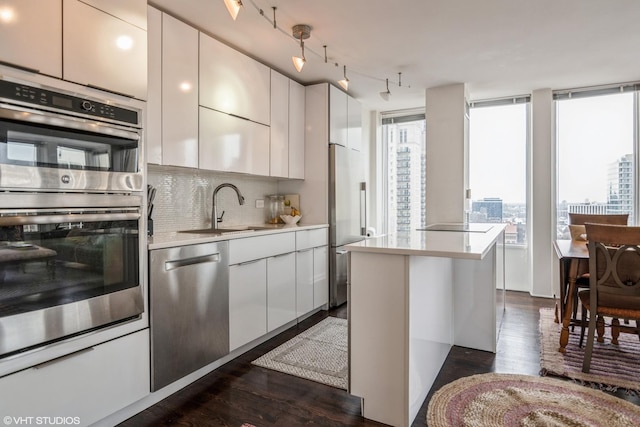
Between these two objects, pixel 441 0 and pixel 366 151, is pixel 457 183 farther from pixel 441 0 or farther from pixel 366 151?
pixel 441 0

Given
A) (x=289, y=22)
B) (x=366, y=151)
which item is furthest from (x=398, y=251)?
(x=366, y=151)

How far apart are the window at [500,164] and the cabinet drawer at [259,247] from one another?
2.86 metres

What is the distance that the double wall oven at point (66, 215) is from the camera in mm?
1475

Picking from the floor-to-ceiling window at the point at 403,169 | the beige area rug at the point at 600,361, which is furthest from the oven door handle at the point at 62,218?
the floor-to-ceiling window at the point at 403,169

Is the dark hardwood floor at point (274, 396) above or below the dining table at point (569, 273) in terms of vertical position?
below

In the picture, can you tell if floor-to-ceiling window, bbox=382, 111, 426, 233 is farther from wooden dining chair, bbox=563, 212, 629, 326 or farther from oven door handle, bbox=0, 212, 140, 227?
oven door handle, bbox=0, 212, 140, 227


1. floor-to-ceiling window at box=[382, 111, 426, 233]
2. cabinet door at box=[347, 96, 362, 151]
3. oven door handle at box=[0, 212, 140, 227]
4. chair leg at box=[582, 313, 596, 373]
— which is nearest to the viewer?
oven door handle at box=[0, 212, 140, 227]

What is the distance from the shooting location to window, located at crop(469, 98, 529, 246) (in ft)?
15.4

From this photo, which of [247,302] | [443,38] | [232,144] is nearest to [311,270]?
[247,302]

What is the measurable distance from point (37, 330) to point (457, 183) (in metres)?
3.96

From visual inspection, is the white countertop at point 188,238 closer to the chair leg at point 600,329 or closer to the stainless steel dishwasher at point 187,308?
the stainless steel dishwasher at point 187,308

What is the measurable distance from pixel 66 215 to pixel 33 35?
0.76 m

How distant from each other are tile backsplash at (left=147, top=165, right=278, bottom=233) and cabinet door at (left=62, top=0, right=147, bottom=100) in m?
0.89

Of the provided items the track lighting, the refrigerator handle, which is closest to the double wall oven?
the track lighting
